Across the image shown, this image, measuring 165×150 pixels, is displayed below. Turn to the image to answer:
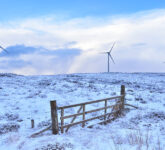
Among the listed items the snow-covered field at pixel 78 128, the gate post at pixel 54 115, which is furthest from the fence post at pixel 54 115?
the snow-covered field at pixel 78 128

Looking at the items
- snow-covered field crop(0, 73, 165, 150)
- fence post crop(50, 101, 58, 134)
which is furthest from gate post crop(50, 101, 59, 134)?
snow-covered field crop(0, 73, 165, 150)

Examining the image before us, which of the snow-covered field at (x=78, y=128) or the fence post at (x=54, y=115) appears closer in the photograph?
the snow-covered field at (x=78, y=128)

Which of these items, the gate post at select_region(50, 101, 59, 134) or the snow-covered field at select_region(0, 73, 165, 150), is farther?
the gate post at select_region(50, 101, 59, 134)

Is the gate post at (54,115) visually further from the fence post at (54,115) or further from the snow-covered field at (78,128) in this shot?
the snow-covered field at (78,128)

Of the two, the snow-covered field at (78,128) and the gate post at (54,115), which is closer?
the snow-covered field at (78,128)

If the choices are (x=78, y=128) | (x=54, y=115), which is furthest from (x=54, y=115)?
(x=78, y=128)

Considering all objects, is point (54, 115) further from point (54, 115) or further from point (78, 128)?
point (78, 128)

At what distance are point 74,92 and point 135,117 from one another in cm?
994

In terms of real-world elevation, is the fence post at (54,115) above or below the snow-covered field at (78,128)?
above

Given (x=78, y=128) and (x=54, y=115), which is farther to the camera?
(x=78, y=128)

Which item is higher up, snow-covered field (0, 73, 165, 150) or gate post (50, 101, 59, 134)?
gate post (50, 101, 59, 134)

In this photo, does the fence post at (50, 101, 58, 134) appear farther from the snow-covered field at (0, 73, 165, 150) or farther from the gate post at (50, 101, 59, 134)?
the snow-covered field at (0, 73, 165, 150)

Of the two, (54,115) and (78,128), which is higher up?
(54,115)

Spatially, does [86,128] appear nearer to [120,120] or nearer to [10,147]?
[120,120]
